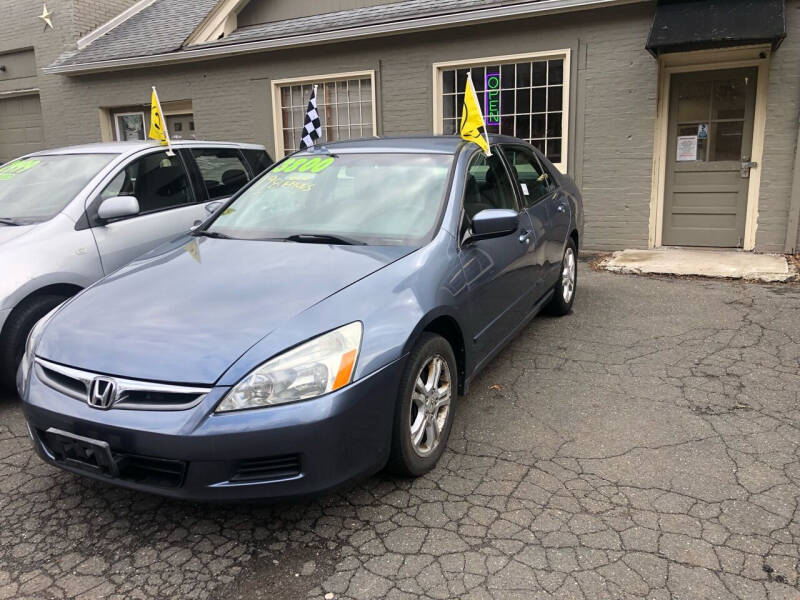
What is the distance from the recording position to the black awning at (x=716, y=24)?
6789mm

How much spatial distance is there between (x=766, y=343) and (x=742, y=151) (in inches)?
156

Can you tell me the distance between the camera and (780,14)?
267 inches

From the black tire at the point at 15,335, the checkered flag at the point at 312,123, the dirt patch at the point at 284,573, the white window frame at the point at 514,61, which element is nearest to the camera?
the dirt patch at the point at 284,573

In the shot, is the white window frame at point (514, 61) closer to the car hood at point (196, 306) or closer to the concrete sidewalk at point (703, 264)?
the concrete sidewalk at point (703, 264)

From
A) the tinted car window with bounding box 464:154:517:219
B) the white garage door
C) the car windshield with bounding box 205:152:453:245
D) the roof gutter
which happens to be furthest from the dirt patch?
the white garage door

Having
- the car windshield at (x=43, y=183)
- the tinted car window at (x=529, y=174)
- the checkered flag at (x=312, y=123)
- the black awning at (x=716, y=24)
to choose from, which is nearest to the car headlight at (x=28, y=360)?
the car windshield at (x=43, y=183)

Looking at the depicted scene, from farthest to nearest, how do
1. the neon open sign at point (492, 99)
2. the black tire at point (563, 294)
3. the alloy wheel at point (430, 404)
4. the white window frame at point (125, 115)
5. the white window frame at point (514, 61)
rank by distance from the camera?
the white window frame at point (125, 115) → the neon open sign at point (492, 99) → the white window frame at point (514, 61) → the black tire at point (563, 294) → the alloy wheel at point (430, 404)

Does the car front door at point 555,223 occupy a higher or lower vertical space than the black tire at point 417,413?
higher

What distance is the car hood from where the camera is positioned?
2584 mm

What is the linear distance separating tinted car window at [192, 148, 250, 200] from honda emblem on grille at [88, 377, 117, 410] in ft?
11.7

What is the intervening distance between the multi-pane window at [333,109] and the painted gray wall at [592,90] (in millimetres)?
233

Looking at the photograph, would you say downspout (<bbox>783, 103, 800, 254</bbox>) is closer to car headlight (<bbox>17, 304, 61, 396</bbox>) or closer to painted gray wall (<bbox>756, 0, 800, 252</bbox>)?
painted gray wall (<bbox>756, 0, 800, 252</bbox>)

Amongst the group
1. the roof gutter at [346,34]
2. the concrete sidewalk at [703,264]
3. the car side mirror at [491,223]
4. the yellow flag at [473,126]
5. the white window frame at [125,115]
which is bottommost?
the concrete sidewalk at [703,264]

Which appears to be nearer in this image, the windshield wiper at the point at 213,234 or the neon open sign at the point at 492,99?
the windshield wiper at the point at 213,234
